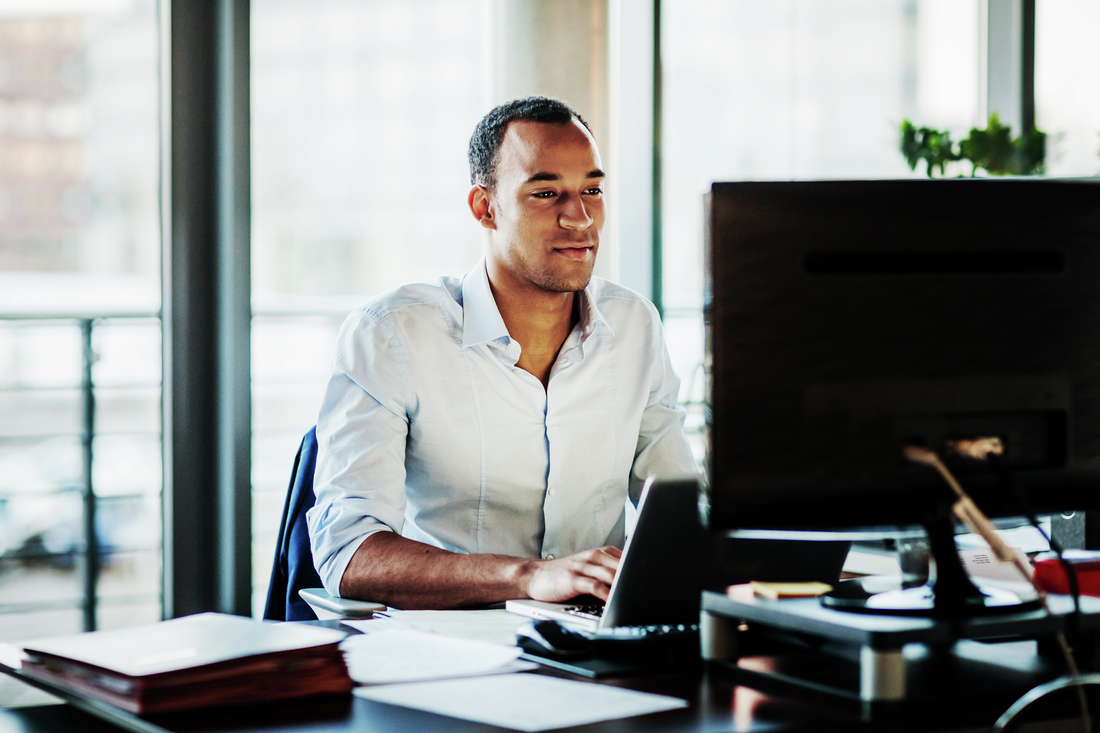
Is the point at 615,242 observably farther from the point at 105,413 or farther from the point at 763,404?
the point at 763,404

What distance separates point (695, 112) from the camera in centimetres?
360

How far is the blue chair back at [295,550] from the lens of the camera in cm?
181

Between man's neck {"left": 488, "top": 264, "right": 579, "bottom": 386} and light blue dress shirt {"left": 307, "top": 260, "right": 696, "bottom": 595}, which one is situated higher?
man's neck {"left": 488, "top": 264, "right": 579, "bottom": 386}

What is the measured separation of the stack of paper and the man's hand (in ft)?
1.27

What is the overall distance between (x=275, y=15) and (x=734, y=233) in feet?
7.70

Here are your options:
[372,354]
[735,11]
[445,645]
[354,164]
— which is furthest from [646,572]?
[735,11]

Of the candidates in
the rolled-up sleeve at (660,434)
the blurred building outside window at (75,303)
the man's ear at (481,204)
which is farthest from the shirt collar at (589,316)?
the blurred building outside window at (75,303)

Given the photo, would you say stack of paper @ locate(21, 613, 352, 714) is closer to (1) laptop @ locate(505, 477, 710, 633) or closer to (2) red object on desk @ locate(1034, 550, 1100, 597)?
(1) laptop @ locate(505, 477, 710, 633)

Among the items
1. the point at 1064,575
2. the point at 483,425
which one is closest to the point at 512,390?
the point at 483,425

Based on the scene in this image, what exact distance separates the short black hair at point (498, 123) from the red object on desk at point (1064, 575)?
1164 mm

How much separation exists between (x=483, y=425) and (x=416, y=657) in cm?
77

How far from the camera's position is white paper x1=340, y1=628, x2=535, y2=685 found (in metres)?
1.12

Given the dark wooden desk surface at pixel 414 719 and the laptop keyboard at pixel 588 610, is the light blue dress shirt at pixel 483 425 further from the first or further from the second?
the dark wooden desk surface at pixel 414 719

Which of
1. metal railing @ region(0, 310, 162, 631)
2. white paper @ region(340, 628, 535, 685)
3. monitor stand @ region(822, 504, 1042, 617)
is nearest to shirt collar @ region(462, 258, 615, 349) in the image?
white paper @ region(340, 628, 535, 685)
